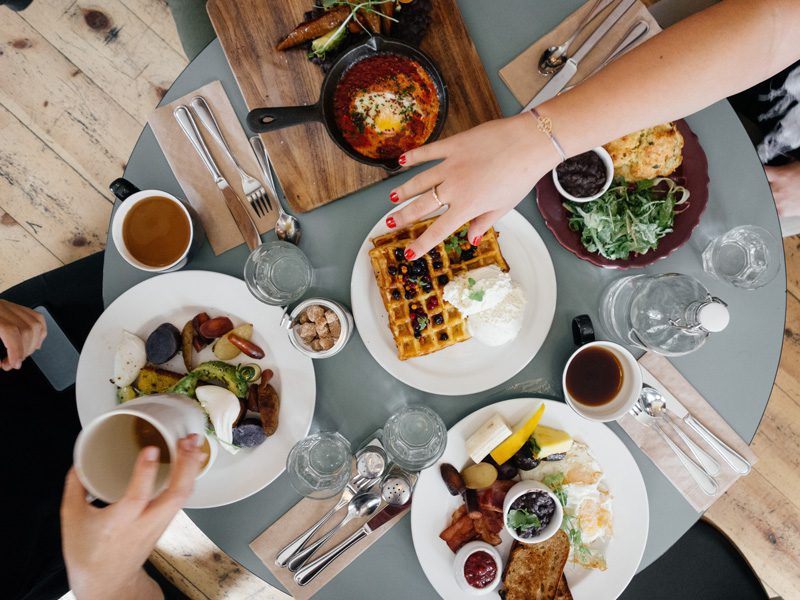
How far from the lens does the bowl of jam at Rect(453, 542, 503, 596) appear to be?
5.70ft

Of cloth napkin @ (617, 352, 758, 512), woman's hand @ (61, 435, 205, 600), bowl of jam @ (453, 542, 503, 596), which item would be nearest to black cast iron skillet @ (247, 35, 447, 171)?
woman's hand @ (61, 435, 205, 600)

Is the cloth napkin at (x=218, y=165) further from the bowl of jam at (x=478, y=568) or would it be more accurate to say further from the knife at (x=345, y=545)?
the bowl of jam at (x=478, y=568)

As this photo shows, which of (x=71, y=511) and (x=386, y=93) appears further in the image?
(x=386, y=93)

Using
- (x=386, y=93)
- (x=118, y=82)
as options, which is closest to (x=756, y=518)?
(x=386, y=93)

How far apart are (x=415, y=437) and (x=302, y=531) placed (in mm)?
542

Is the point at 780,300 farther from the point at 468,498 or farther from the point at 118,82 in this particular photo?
the point at 118,82

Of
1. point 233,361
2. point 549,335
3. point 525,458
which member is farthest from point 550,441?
point 233,361

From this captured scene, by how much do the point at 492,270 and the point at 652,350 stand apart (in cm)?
66

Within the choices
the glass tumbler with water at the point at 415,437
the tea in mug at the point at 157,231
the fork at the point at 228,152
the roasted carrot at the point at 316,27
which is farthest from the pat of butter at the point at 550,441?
the roasted carrot at the point at 316,27

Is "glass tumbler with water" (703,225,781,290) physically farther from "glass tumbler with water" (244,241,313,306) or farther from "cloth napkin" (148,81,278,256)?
"cloth napkin" (148,81,278,256)

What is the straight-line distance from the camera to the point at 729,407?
1860 mm

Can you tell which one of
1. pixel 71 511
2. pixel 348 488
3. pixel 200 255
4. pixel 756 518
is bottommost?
pixel 756 518

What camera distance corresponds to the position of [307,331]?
1.76 meters

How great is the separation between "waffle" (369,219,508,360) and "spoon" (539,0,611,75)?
64 centimetres
